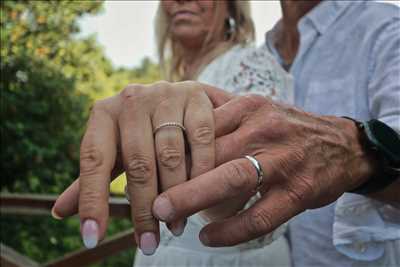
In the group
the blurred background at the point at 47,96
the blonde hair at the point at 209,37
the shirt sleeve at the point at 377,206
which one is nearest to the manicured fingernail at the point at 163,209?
the shirt sleeve at the point at 377,206

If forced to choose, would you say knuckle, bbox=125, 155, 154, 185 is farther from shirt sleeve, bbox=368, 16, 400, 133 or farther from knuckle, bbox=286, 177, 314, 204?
shirt sleeve, bbox=368, 16, 400, 133

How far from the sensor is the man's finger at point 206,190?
0.70 m

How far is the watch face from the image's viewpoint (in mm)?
906

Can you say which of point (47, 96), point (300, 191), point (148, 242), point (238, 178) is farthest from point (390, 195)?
point (47, 96)

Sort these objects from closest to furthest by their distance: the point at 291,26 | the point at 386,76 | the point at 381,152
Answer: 1. the point at 381,152
2. the point at 386,76
3. the point at 291,26

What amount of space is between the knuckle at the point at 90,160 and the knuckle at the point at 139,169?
45 mm

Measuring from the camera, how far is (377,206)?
1.15 meters

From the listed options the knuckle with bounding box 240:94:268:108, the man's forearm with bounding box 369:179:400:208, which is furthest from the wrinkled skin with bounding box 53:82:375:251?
the man's forearm with bounding box 369:179:400:208

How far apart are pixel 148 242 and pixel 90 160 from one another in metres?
0.15

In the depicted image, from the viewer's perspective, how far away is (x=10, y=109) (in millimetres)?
3996

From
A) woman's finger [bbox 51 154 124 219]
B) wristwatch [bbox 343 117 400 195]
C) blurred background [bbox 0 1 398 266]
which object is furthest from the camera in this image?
blurred background [bbox 0 1 398 266]

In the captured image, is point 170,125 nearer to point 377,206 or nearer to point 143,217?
point 143,217

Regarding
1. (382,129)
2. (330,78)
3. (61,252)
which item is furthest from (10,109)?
(382,129)

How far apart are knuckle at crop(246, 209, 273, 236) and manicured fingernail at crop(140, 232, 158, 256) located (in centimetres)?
14
